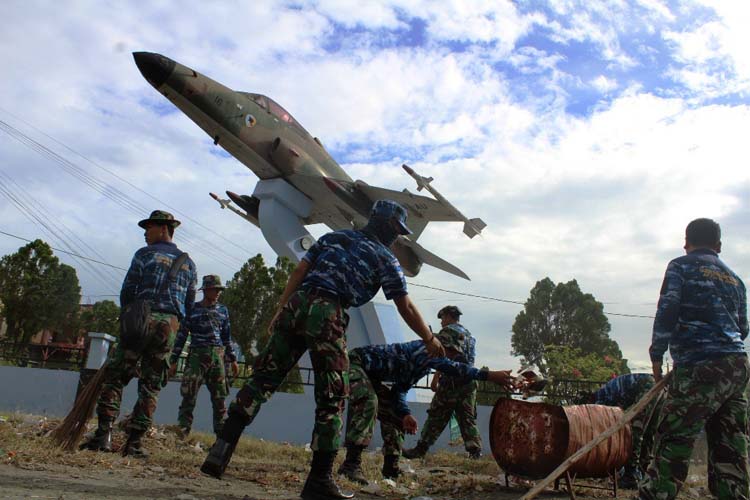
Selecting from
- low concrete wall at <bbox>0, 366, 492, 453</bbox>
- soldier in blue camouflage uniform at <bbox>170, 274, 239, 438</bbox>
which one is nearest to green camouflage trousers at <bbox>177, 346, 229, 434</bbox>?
soldier in blue camouflage uniform at <bbox>170, 274, 239, 438</bbox>

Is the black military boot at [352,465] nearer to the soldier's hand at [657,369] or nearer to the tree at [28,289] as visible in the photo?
the soldier's hand at [657,369]

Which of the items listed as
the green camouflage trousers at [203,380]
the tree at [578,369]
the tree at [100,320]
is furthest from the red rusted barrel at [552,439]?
the tree at [100,320]

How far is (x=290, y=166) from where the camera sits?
14781 millimetres

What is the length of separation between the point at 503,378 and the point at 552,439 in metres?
0.86

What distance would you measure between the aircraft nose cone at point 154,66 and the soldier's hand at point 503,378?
11.5 m

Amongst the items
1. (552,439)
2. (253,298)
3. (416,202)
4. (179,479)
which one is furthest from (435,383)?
(253,298)

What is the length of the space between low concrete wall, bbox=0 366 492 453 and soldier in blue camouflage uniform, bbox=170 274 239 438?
164 inches

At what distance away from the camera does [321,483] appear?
119 inches

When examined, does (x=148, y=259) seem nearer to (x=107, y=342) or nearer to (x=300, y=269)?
(x=300, y=269)

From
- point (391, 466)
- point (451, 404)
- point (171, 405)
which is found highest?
point (451, 404)

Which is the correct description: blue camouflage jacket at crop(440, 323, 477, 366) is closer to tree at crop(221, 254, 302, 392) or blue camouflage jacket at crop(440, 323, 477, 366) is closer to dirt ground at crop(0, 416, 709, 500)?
dirt ground at crop(0, 416, 709, 500)

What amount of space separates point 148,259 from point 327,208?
11.4 metres

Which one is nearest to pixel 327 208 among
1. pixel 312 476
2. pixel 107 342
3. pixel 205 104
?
pixel 205 104

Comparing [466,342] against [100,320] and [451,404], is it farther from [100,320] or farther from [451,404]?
[100,320]
